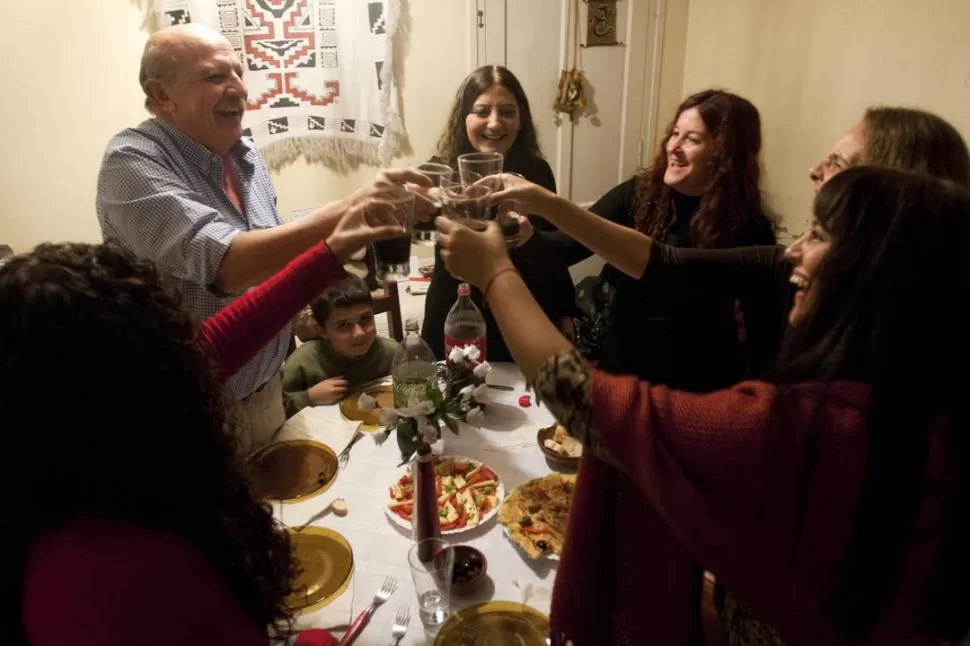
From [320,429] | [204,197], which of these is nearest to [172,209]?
[204,197]

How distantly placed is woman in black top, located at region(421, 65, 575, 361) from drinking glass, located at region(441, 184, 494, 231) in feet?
2.21

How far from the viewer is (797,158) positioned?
121 inches

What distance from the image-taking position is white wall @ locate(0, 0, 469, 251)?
276 cm

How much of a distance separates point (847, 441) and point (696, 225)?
4.44 feet

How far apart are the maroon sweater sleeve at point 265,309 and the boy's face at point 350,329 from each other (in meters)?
0.68

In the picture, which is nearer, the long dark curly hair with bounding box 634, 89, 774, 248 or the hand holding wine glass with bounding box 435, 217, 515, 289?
the hand holding wine glass with bounding box 435, 217, 515, 289

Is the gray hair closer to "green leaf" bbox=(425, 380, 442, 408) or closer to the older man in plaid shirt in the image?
the older man in plaid shirt

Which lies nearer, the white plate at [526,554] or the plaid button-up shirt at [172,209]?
the white plate at [526,554]

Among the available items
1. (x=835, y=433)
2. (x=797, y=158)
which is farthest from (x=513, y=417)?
(x=797, y=158)

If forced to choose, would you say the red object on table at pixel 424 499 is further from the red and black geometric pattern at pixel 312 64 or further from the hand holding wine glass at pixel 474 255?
the red and black geometric pattern at pixel 312 64

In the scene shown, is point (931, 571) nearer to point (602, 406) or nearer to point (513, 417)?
point (602, 406)

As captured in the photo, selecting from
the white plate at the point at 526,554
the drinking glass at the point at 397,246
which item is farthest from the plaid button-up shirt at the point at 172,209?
the white plate at the point at 526,554

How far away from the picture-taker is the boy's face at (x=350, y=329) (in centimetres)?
198

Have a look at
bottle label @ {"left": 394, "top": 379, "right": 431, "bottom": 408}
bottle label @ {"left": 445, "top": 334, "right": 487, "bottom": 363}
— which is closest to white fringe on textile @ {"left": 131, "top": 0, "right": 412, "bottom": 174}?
bottle label @ {"left": 445, "top": 334, "right": 487, "bottom": 363}
